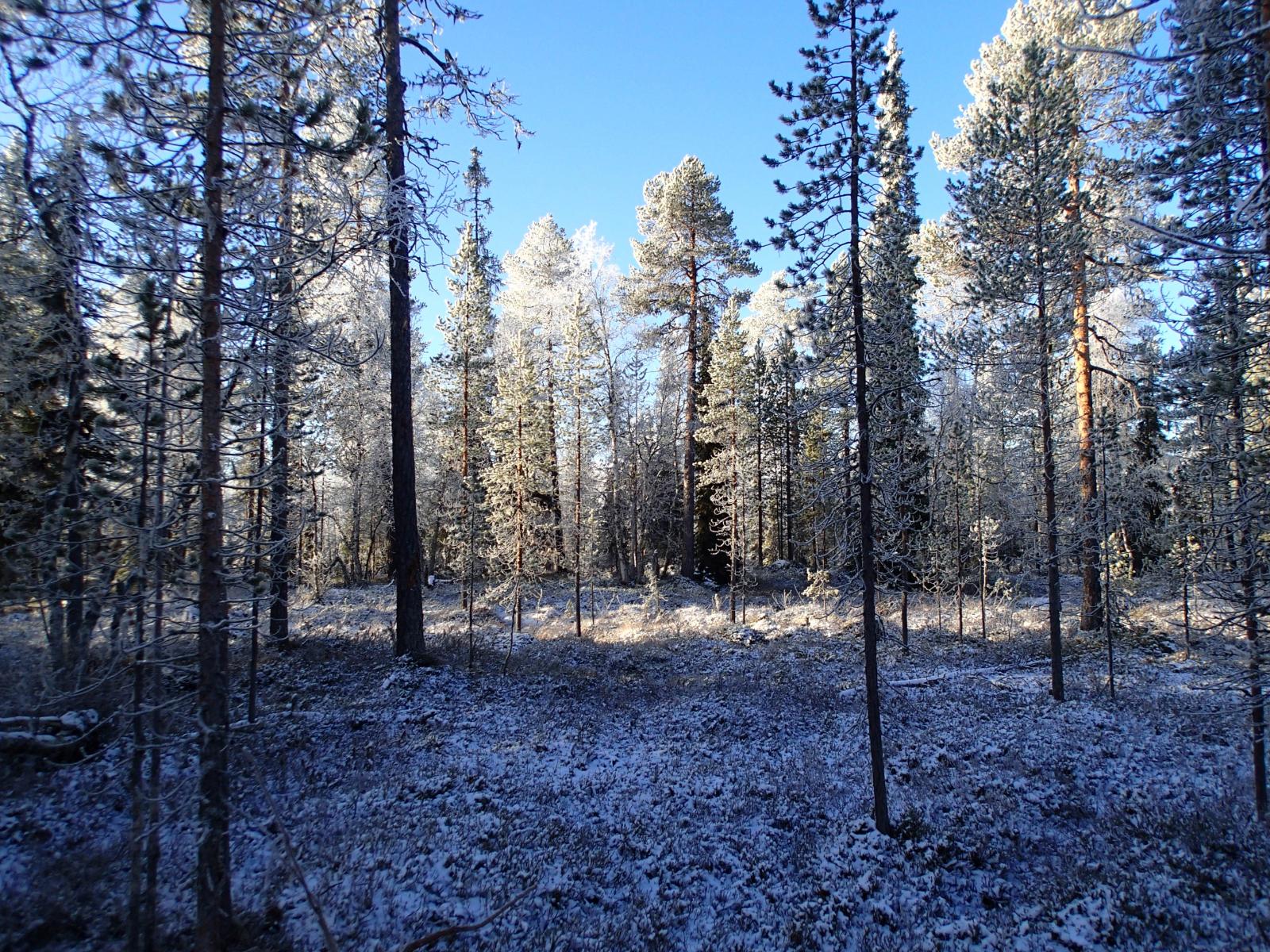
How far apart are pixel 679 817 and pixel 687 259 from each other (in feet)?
75.6

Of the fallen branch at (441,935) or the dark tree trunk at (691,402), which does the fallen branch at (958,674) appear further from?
the dark tree trunk at (691,402)

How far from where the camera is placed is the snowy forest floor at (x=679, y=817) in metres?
6.15

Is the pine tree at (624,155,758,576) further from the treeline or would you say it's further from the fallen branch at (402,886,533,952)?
the fallen branch at (402,886,533,952)

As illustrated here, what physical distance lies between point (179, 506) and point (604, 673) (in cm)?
1157

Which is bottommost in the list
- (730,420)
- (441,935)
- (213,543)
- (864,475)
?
(441,935)

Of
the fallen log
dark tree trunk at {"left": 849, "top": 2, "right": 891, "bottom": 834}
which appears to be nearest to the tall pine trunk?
dark tree trunk at {"left": 849, "top": 2, "right": 891, "bottom": 834}

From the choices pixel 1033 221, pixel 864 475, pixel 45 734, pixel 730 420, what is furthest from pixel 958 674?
pixel 45 734

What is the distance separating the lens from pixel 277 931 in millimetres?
5547

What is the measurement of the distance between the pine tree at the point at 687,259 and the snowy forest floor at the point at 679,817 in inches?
635

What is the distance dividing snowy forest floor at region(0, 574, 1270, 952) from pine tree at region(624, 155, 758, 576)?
16.1 metres

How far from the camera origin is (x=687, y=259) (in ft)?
86.9

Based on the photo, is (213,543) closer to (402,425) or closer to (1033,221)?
(402,425)

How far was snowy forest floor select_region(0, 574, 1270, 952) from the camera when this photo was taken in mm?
6148

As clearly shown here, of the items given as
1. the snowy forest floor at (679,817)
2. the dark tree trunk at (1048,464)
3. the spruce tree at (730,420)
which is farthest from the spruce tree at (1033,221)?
the spruce tree at (730,420)
